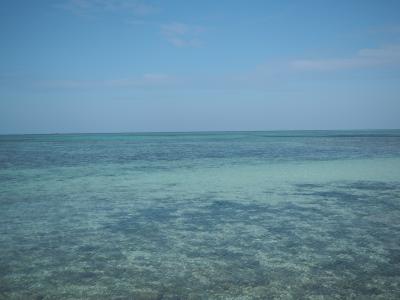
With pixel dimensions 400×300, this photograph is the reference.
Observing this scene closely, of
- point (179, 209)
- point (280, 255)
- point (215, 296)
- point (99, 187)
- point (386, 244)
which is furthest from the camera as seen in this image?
point (99, 187)

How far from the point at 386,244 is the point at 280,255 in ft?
5.99

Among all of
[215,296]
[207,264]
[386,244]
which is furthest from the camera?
[386,244]

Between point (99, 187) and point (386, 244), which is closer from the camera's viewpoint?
point (386, 244)

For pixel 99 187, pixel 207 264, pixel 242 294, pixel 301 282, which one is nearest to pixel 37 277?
pixel 207 264

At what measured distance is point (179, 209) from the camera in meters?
8.52

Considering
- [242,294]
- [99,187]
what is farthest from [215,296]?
[99,187]

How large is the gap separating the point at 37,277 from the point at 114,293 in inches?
46.2

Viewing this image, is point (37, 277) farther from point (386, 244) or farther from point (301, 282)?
point (386, 244)

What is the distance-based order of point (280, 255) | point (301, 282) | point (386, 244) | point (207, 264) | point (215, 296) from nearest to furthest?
point (215, 296), point (301, 282), point (207, 264), point (280, 255), point (386, 244)

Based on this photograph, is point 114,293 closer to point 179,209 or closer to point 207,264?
point 207,264

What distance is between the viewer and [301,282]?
4.19m

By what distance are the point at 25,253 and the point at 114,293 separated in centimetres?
220

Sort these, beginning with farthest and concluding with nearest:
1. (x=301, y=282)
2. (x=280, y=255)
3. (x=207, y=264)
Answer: (x=280, y=255)
(x=207, y=264)
(x=301, y=282)

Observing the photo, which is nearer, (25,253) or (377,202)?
(25,253)
